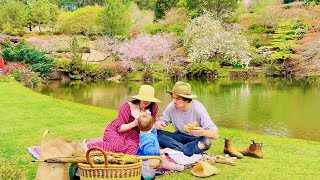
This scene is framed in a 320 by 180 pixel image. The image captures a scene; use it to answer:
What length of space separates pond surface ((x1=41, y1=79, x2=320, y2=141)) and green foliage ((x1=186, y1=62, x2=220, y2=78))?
7.18 feet

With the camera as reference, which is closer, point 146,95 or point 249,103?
point 146,95

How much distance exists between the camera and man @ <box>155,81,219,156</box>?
5252mm

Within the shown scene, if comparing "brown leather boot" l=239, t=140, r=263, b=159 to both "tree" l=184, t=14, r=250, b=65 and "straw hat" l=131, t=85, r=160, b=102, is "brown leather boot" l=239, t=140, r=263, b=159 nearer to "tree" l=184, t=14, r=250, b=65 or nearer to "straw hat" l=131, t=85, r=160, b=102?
"straw hat" l=131, t=85, r=160, b=102

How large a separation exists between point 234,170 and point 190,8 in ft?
116

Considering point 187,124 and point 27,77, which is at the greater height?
point 27,77

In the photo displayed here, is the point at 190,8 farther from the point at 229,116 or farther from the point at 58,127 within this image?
the point at 58,127

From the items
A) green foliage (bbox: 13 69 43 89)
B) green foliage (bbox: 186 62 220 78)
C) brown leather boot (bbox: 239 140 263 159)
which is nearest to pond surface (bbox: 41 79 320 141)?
green foliage (bbox: 13 69 43 89)

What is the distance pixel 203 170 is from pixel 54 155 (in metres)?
1.79

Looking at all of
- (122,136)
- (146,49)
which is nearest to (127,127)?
(122,136)

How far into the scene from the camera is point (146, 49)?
3111cm

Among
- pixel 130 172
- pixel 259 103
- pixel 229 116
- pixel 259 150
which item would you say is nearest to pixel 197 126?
pixel 259 150

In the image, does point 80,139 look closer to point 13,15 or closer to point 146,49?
point 146,49

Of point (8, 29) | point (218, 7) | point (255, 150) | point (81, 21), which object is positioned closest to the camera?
point (255, 150)

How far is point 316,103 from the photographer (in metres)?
17.0
